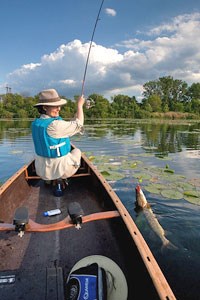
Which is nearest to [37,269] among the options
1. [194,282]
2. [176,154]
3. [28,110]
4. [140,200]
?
[194,282]

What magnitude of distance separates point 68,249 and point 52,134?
4.59 feet

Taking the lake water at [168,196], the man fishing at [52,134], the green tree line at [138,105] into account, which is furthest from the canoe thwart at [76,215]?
the green tree line at [138,105]

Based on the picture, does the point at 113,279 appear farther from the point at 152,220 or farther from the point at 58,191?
the point at 152,220

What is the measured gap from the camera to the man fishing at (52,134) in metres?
3.05

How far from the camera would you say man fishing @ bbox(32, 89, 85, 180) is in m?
3.05

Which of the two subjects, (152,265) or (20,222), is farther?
(20,222)

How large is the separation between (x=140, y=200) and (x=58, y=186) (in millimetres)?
1672

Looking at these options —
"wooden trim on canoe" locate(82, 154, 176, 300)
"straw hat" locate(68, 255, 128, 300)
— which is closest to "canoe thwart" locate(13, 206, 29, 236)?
"straw hat" locate(68, 255, 128, 300)

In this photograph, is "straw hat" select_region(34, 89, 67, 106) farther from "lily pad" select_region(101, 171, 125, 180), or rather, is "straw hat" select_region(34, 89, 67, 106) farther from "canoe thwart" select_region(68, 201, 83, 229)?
"lily pad" select_region(101, 171, 125, 180)

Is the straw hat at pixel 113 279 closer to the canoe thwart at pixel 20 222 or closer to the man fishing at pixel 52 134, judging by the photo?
the canoe thwart at pixel 20 222

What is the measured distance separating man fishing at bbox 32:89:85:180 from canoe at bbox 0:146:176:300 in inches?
21.7

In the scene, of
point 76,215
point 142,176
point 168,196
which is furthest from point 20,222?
point 142,176

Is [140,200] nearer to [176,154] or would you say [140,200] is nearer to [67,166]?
[67,166]

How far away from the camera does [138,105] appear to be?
66.2 meters
